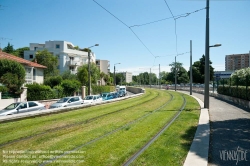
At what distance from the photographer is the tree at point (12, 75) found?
69.0 ft

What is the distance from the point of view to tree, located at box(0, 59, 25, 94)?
21031mm

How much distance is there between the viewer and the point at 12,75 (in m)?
21.6

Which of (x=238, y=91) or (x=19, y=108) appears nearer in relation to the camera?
(x=19, y=108)

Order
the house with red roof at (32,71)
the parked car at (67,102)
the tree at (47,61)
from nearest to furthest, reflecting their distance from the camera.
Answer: the parked car at (67,102) → the house with red roof at (32,71) → the tree at (47,61)

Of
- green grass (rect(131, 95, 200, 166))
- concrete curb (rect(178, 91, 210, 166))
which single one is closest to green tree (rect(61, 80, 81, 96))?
green grass (rect(131, 95, 200, 166))

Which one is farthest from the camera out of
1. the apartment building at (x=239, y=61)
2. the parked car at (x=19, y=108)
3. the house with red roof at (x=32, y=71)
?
the apartment building at (x=239, y=61)

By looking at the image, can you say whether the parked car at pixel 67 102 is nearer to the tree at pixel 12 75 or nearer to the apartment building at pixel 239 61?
the tree at pixel 12 75

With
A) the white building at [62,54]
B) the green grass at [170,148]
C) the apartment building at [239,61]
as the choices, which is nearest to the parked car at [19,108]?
the green grass at [170,148]

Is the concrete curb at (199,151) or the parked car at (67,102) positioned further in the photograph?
the parked car at (67,102)

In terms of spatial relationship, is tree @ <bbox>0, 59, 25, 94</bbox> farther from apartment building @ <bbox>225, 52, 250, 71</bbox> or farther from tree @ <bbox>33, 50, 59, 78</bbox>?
apartment building @ <bbox>225, 52, 250, 71</bbox>

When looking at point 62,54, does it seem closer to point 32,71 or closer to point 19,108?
point 32,71

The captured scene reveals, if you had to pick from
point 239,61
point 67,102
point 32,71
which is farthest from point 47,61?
point 239,61

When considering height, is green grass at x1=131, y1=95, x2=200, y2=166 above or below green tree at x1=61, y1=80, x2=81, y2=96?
below

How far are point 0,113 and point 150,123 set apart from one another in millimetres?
11598
